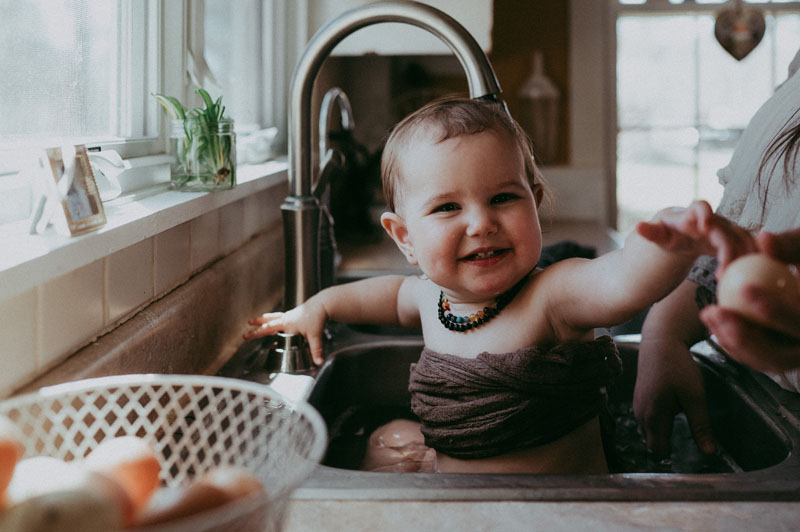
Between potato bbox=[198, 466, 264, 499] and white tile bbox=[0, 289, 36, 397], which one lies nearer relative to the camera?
potato bbox=[198, 466, 264, 499]

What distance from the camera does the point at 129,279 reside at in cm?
86

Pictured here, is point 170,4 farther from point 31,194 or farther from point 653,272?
point 653,272

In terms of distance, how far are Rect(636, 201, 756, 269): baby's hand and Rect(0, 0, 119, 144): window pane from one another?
0.66 meters

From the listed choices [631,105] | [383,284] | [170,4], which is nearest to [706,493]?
[383,284]

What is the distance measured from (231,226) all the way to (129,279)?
18.8 inches

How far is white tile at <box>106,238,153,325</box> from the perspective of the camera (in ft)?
2.66

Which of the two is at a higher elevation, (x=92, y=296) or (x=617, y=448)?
(x=92, y=296)

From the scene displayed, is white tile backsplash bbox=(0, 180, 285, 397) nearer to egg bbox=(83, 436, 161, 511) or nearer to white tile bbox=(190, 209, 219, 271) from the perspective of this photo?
white tile bbox=(190, 209, 219, 271)

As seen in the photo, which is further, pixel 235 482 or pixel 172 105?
pixel 172 105

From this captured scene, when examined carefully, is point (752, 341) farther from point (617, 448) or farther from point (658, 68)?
point (658, 68)

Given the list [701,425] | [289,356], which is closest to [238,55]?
[289,356]

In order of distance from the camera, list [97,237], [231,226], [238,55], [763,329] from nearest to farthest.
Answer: [763,329], [97,237], [231,226], [238,55]

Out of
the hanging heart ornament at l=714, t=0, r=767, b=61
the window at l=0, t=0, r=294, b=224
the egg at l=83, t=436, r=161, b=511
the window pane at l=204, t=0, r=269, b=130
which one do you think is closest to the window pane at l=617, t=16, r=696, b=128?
the hanging heart ornament at l=714, t=0, r=767, b=61

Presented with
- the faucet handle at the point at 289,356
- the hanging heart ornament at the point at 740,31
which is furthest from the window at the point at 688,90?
the faucet handle at the point at 289,356
